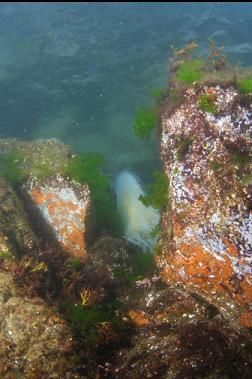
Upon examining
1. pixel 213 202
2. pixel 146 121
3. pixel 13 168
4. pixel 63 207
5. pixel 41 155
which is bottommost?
pixel 213 202

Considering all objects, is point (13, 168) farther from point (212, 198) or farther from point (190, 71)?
point (212, 198)

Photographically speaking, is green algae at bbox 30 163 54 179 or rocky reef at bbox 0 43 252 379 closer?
rocky reef at bbox 0 43 252 379

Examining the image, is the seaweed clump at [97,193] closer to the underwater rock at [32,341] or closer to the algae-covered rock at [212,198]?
the algae-covered rock at [212,198]

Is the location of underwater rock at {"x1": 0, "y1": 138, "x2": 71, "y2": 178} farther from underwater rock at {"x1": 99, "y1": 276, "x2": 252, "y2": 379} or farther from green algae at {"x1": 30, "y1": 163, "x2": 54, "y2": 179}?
underwater rock at {"x1": 99, "y1": 276, "x2": 252, "y2": 379}

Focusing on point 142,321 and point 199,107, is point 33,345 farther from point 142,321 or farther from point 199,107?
point 199,107

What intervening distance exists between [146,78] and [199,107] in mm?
13420

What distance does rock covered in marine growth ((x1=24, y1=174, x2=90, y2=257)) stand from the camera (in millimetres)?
7383

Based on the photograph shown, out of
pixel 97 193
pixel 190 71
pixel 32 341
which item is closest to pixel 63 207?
pixel 97 193

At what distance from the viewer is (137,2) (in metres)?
16.8

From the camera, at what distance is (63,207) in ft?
25.0

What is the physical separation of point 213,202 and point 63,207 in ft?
12.4

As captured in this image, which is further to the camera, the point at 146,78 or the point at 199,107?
the point at 146,78

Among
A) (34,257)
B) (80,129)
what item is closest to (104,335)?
(34,257)

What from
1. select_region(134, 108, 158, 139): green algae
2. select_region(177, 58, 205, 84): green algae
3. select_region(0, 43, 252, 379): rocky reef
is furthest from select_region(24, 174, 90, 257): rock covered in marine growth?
select_region(177, 58, 205, 84): green algae
